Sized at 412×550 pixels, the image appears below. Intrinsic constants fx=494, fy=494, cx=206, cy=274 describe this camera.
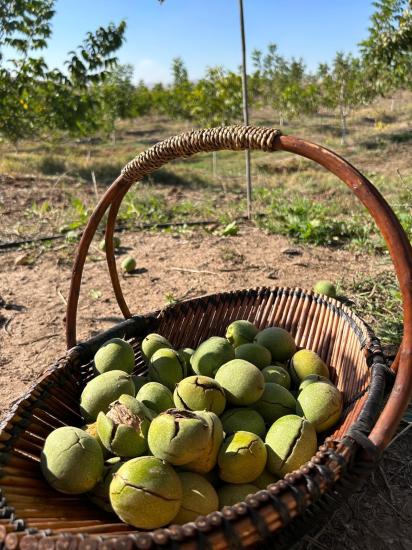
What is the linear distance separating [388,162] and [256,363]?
38.0 ft

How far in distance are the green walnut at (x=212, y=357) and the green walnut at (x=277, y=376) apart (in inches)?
5.1

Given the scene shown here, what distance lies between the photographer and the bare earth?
5.05 feet

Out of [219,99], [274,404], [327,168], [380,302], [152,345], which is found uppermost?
[219,99]

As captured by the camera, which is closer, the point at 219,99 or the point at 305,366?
the point at 305,366

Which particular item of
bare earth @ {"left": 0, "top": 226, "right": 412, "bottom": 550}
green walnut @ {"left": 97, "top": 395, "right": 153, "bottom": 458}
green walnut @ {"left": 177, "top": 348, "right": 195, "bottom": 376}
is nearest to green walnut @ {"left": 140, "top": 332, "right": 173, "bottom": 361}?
green walnut @ {"left": 177, "top": 348, "right": 195, "bottom": 376}

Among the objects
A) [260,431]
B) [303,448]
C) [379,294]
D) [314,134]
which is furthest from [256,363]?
[314,134]

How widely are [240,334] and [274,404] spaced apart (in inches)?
17.1

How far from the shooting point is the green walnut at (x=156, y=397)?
4.69 ft

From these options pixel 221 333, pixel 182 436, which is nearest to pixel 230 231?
pixel 221 333

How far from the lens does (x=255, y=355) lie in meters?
1.71

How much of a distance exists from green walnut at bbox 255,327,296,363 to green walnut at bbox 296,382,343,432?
14.3 inches

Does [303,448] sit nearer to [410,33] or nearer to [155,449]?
[155,449]

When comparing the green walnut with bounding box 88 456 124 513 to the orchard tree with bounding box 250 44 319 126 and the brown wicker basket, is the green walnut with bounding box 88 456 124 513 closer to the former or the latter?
the brown wicker basket

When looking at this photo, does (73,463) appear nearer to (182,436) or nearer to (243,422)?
(182,436)
